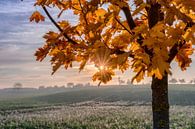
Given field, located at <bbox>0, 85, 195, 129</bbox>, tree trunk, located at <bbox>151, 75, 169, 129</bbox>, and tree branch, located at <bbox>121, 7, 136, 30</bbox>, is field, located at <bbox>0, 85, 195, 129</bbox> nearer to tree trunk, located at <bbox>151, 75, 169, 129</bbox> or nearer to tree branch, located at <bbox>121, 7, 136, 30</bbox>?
tree trunk, located at <bbox>151, 75, 169, 129</bbox>

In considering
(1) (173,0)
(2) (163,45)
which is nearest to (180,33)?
(2) (163,45)

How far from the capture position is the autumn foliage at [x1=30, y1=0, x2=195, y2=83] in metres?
4.68

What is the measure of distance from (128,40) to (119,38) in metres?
0.17

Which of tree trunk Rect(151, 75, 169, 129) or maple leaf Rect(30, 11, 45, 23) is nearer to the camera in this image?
maple leaf Rect(30, 11, 45, 23)

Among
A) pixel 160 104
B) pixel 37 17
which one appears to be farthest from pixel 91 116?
pixel 37 17

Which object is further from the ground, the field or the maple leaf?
the maple leaf

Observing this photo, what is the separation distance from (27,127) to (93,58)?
2282cm

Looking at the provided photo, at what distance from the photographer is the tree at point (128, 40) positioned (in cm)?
469

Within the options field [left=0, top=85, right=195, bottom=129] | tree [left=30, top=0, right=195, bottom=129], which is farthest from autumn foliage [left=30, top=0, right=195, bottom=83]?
field [left=0, top=85, right=195, bottom=129]

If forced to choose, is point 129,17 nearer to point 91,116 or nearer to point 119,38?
point 119,38

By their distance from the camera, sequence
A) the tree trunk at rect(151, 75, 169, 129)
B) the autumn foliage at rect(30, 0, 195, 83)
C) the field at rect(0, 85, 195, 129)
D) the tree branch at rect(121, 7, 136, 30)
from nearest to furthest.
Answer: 1. the autumn foliage at rect(30, 0, 195, 83)
2. the tree branch at rect(121, 7, 136, 30)
3. the tree trunk at rect(151, 75, 169, 129)
4. the field at rect(0, 85, 195, 129)

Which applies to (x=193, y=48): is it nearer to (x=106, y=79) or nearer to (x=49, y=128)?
(x=106, y=79)

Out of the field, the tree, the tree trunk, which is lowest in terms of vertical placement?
the field

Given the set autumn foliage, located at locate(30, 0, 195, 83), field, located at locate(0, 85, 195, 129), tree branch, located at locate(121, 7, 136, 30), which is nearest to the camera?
autumn foliage, located at locate(30, 0, 195, 83)
